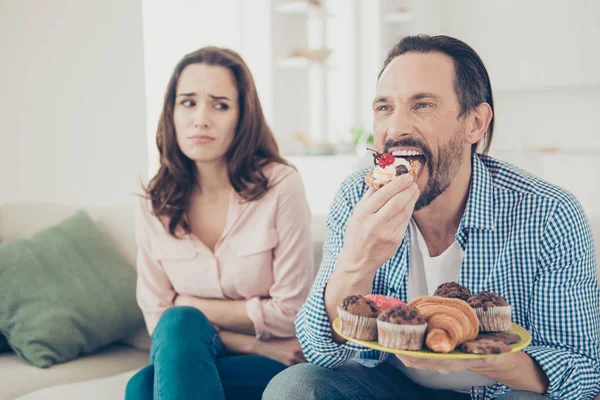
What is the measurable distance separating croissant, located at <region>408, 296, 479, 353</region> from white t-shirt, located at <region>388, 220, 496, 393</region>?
0.37 metres

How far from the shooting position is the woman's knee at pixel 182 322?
68.2 inches

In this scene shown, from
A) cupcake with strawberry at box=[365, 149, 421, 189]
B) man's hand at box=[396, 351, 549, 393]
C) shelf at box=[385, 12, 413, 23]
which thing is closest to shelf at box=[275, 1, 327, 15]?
shelf at box=[385, 12, 413, 23]

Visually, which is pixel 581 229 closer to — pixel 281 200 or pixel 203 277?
pixel 281 200

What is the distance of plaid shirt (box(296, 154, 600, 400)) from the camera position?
1375 millimetres

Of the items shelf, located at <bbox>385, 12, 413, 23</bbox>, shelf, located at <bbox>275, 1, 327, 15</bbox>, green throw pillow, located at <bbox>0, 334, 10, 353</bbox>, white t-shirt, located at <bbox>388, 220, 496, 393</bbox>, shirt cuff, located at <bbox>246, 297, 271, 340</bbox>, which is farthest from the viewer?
shelf, located at <bbox>385, 12, 413, 23</bbox>

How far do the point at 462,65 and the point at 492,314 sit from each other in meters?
0.64

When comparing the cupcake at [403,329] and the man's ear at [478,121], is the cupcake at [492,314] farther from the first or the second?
the man's ear at [478,121]

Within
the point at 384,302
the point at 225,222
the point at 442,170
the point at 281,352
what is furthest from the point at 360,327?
the point at 225,222

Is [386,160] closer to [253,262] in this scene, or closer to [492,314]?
[492,314]

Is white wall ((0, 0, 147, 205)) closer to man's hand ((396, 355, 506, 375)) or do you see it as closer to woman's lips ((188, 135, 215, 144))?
woman's lips ((188, 135, 215, 144))

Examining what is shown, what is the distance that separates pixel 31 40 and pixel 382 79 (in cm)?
296

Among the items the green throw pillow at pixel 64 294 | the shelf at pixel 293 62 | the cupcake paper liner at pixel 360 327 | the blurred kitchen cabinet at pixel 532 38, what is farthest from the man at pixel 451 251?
the blurred kitchen cabinet at pixel 532 38

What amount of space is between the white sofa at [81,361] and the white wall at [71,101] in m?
1.37

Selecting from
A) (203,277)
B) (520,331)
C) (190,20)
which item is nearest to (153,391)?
(203,277)
